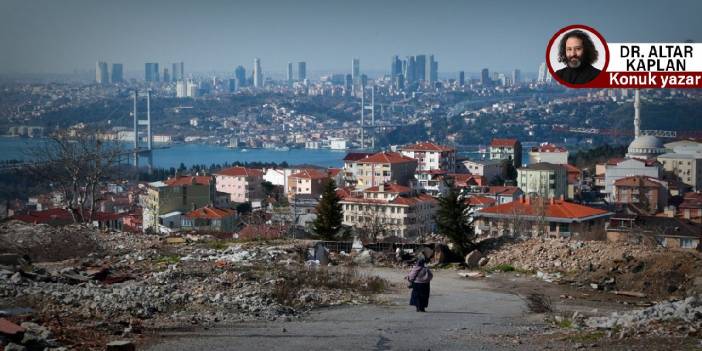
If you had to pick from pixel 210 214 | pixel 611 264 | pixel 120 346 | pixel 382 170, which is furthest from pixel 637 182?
pixel 120 346

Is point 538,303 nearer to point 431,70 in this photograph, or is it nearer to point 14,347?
point 14,347

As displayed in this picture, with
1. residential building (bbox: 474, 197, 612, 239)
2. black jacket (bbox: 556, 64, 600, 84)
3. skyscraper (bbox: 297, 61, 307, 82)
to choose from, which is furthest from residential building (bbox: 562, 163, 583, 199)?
skyscraper (bbox: 297, 61, 307, 82)

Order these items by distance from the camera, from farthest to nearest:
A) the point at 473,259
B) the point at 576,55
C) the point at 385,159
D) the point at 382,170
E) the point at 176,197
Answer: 1. the point at 385,159
2. the point at 382,170
3. the point at 176,197
4. the point at 473,259
5. the point at 576,55

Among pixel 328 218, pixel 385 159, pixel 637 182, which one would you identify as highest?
pixel 385 159

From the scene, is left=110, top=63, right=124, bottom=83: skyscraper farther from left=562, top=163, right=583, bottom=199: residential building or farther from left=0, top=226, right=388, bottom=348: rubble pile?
left=0, top=226, right=388, bottom=348: rubble pile

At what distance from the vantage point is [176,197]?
1825 cm

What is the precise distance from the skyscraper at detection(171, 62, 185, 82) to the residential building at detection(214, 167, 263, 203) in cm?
6139

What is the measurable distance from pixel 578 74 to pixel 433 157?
24412 mm

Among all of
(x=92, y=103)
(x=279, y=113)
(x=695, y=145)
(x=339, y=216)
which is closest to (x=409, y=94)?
(x=279, y=113)

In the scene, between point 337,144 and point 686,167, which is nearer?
point 686,167

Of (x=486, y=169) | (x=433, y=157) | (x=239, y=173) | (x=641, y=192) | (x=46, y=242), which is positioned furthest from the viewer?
(x=433, y=157)

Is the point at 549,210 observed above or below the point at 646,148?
below

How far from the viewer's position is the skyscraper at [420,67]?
100m

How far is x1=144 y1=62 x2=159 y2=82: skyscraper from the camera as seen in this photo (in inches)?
3243
